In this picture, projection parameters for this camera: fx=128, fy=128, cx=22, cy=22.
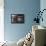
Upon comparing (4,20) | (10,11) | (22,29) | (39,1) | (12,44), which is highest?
(39,1)

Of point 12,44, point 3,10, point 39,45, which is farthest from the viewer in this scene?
point 3,10

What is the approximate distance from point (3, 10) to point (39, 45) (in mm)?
3409

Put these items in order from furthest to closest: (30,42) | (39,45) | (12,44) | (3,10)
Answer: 1. (3,10)
2. (12,44)
3. (30,42)
4. (39,45)

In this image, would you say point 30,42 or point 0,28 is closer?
point 30,42

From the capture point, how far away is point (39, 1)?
18.4ft

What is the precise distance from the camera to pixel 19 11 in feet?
18.4

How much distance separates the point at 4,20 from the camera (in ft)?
18.3

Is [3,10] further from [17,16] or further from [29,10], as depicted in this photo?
[29,10]

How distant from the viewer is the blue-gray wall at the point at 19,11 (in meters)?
5.59

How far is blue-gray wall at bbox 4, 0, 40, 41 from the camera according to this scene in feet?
18.3

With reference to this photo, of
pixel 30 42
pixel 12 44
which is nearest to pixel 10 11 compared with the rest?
pixel 12 44

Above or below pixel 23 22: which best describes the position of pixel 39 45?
below

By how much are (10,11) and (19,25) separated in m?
0.73

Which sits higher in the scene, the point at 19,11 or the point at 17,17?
the point at 19,11
